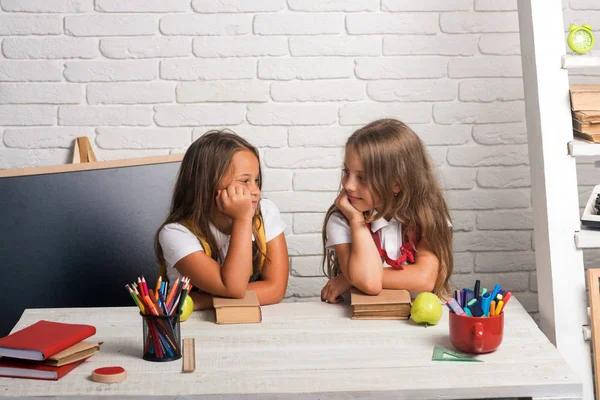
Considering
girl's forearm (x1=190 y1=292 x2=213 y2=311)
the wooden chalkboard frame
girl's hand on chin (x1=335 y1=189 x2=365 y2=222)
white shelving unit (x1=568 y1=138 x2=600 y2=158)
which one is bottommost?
girl's forearm (x1=190 y1=292 x2=213 y2=311)

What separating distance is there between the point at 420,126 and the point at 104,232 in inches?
44.8

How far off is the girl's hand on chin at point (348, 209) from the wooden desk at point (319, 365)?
0.26 meters

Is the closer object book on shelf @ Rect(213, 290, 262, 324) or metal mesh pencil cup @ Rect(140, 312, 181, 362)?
metal mesh pencil cup @ Rect(140, 312, 181, 362)

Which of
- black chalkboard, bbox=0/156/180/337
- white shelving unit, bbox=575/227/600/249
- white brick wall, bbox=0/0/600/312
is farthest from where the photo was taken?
white brick wall, bbox=0/0/600/312

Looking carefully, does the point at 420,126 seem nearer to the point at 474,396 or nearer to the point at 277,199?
the point at 277,199

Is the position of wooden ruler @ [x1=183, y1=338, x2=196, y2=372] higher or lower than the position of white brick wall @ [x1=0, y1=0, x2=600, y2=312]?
lower

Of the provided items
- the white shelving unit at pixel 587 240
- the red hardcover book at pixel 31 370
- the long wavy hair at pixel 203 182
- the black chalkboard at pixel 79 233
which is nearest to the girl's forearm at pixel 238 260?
the long wavy hair at pixel 203 182

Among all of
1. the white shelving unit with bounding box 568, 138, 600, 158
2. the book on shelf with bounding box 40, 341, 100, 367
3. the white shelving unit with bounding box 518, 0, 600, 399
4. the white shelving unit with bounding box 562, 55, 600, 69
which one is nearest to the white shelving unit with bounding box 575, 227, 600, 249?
the white shelving unit with bounding box 518, 0, 600, 399

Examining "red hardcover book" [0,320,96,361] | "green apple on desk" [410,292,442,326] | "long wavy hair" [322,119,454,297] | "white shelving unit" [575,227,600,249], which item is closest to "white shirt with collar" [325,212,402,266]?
→ "long wavy hair" [322,119,454,297]

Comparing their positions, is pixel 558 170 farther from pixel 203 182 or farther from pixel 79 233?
pixel 79 233

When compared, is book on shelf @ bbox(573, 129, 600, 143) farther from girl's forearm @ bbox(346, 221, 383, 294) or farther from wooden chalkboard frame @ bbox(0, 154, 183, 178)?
wooden chalkboard frame @ bbox(0, 154, 183, 178)

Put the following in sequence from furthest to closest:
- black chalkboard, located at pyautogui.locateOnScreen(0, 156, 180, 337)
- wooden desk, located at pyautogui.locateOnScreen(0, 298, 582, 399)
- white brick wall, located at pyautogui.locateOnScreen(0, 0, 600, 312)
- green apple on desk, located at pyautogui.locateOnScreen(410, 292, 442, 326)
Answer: white brick wall, located at pyautogui.locateOnScreen(0, 0, 600, 312) → black chalkboard, located at pyautogui.locateOnScreen(0, 156, 180, 337) → green apple on desk, located at pyautogui.locateOnScreen(410, 292, 442, 326) → wooden desk, located at pyautogui.locateOnScreen(0, 298, 582, 399)

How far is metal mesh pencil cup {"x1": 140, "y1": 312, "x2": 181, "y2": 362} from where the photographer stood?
5.06 feet

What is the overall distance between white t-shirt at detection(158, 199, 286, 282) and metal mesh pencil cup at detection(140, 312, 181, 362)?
15.0 inches
